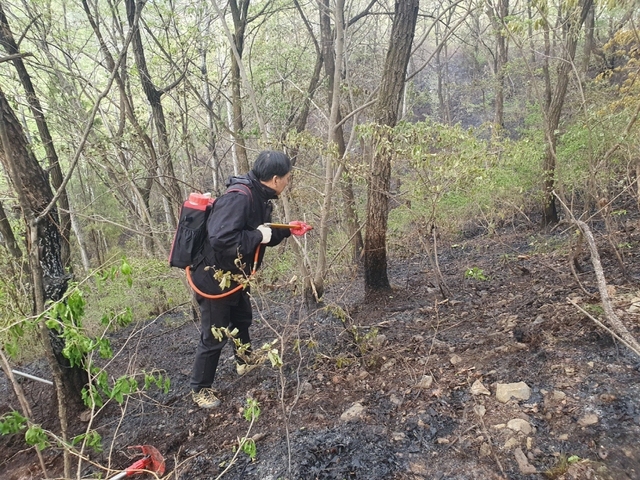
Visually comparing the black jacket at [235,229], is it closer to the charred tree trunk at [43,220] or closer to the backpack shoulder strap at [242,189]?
the backpack shoulder strap at [242,189]

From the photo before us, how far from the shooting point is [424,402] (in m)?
2.73

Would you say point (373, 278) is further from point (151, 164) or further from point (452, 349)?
point (151, 164)

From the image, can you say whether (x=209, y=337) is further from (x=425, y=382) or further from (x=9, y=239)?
(x=9, y=239)

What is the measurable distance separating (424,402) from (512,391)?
1.80 ft

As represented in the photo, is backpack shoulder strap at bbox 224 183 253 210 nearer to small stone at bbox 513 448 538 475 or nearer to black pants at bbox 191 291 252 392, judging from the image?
black pants at bbox 191 291 252 392

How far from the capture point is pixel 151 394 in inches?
150

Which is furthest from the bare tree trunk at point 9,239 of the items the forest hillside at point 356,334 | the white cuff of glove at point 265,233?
the white cuff of glove at point 265,233

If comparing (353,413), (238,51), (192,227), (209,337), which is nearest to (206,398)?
(209,337)

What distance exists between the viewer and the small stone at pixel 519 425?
7.42ft

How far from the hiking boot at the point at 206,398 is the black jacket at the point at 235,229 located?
2.93ft

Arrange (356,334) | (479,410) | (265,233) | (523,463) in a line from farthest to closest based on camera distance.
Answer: (356,334), (265,233), (479,410), (523,463)

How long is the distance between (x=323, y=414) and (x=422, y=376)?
77cm

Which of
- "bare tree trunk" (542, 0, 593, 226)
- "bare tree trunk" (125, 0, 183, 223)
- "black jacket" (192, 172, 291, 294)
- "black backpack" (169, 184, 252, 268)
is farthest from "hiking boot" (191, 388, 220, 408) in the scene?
"bare tree trunk" (542, 0, 593, 226)

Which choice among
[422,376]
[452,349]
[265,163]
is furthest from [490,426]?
[265,163]
